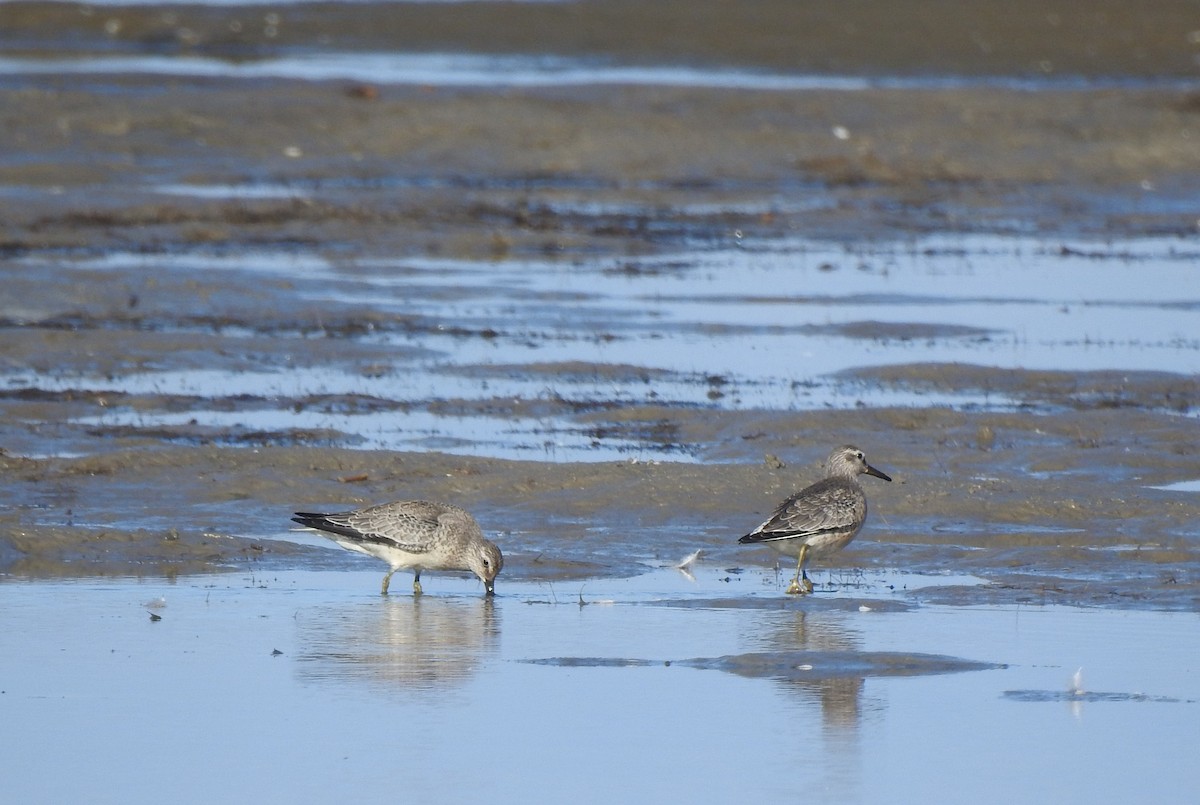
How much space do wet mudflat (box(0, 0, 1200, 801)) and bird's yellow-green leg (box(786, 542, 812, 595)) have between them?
15 centimetres

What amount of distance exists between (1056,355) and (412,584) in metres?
8.35

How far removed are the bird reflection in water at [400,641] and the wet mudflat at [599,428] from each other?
4 centimetres

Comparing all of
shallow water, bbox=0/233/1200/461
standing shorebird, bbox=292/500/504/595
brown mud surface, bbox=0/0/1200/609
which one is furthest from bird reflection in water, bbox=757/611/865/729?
shallow water, bbox=0/233/1200/461

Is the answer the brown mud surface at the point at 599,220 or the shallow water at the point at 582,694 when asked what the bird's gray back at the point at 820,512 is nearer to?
the shallow water at the point at 582,694

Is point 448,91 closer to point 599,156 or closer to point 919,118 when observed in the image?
point 599,156

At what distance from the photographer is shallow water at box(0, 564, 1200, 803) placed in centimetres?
804

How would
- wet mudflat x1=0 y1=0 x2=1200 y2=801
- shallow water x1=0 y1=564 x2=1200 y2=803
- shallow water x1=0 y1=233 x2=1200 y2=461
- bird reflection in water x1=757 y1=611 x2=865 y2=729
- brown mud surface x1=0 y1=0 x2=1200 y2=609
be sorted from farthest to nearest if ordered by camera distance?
shallow water x1=0 y1=233 x2=1200 y2=461 → brown mud surface x1=0 y1=0 x2=1200 y2=609 → bird reflection in water x1=757 y1=611 x2=865 y2=729 → wet mudflat x1=0 y1=0 x2=1200 y2=801 → shallow water x1=0 y1=564 x2=1200 y2=803

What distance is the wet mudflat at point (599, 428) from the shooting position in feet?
28.6

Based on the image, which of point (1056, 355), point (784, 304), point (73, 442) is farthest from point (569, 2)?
point (73, 442)

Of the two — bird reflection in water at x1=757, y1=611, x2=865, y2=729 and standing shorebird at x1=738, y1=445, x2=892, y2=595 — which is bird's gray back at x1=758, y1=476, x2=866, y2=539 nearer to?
standing shorebird at x1=738, y1=445, x2=892, y2=595

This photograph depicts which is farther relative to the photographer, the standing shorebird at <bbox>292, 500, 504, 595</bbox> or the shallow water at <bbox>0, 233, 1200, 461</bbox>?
the shallow water at <bbox>0, 233, 1200, 461</bbox>

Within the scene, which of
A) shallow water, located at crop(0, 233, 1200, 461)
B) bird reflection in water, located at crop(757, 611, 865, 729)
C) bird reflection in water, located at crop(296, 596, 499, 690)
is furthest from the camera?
shallow water, located at crop(0, 233, 1200, 461)

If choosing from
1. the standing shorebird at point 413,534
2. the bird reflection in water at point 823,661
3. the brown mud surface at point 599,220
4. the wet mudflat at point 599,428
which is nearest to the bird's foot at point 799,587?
the wet mudflat at point 599,428

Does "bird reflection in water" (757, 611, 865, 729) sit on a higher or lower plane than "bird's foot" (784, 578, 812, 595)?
lower
